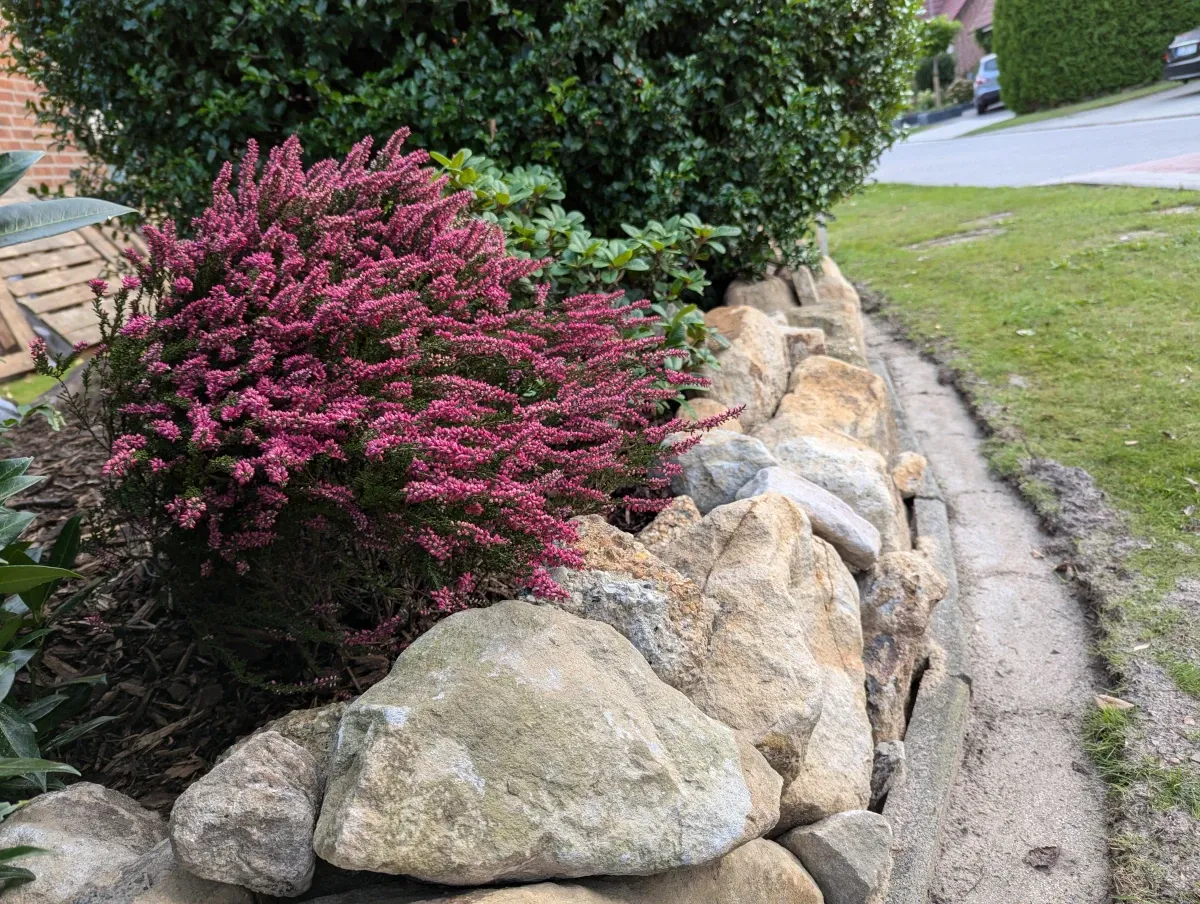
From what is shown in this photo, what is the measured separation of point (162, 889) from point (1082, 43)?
91.0ft

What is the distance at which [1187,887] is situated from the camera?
233cm

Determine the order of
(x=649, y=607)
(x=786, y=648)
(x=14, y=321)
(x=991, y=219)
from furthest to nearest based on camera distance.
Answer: (x=991, y=219) < (x=14, y=321) < (x=786, y=648) < (x=649, y=607)

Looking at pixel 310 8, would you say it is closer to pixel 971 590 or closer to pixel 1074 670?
pixel 971 590

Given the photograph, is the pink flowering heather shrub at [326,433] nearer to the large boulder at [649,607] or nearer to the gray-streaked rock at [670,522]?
the large boulder at [649,607]

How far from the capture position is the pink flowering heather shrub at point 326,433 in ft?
7.07

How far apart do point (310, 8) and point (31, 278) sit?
3.92 m

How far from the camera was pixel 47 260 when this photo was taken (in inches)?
278

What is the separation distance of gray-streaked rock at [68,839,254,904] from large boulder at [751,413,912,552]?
2327mm

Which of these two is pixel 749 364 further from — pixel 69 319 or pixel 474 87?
pixel 69 319

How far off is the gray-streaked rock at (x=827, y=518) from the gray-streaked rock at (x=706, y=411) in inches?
20.1

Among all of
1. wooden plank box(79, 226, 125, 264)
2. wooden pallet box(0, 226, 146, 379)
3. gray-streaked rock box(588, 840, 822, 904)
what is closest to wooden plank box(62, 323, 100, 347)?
wooden pallet box(0, 226, 146, 379)

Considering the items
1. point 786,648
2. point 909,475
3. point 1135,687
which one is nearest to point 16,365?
point 909,475

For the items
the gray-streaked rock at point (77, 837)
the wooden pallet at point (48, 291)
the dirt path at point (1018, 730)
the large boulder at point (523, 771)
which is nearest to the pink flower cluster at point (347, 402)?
the large boulder at point (523, 771)

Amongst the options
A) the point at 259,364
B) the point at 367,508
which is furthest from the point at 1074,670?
the point at 259,364
